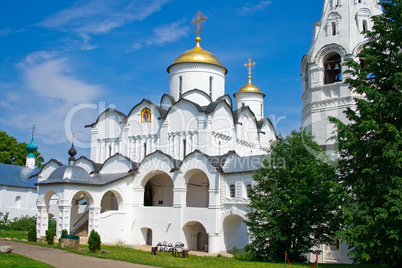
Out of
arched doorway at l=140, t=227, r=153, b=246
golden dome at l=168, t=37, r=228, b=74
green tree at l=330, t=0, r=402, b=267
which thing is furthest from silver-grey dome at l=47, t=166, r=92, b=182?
green tree at l=330, t=0, r=402, b=267

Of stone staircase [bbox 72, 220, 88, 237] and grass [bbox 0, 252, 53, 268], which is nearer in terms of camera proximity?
grass [bbox 0, 252, 53, 268]

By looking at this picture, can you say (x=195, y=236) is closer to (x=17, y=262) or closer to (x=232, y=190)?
(x=232, y=190)

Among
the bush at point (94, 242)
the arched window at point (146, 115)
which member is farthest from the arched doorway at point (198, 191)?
the bush at point (94, 242)

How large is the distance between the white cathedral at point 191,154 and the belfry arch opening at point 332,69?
0.15ft

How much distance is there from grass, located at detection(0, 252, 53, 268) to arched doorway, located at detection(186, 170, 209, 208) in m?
12.9

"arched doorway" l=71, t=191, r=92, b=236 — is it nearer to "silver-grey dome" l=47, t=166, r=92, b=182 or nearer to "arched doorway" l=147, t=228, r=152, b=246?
"silver-grey dome" l=47, t=166, r=92, b=182

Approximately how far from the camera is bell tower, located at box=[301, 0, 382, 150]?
19875 millimetres

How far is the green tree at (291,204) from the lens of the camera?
Result: 14.9m

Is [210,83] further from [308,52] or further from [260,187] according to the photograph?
[260,187]

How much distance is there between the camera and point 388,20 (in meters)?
12.6

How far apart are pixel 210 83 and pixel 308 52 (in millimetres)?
7710

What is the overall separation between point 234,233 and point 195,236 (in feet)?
8.53

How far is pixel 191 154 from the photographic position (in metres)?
23.0

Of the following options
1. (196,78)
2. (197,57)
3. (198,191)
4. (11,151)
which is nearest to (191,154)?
(198,191)
